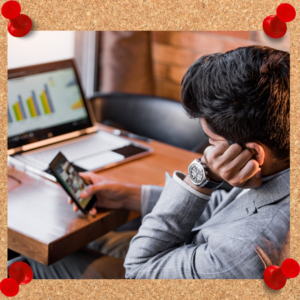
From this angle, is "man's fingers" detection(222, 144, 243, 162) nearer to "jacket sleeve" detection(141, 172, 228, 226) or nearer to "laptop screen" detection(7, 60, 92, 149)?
"jacket sleeve" detection(141, 172, 228, 226)

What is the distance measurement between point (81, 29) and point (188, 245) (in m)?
0.55

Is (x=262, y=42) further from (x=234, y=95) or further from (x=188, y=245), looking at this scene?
(x=188, y=245)

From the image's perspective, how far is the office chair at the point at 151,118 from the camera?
64.3 inches

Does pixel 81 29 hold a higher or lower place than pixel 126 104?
higher

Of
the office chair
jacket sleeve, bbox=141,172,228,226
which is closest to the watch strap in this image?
jacket sleeve, bbox=141,172,228,226

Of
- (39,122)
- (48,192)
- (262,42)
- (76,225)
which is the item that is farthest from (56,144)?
(262,42)

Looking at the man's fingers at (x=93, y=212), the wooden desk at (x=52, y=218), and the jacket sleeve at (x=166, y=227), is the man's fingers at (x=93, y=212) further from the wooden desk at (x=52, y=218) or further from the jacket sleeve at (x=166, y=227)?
the jacket sleeve at (x=166, y=227)

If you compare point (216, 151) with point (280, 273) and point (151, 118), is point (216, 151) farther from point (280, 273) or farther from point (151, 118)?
point (151, 118)

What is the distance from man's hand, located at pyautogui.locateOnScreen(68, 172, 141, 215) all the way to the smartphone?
0.06ft

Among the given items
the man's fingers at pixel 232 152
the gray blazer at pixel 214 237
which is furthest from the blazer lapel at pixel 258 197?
the man's fingers at pixel 232 152

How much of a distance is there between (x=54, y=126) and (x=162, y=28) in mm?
781

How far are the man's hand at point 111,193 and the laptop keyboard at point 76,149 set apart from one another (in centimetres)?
20

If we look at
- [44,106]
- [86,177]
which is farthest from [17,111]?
[86,177]

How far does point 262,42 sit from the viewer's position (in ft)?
2.80
